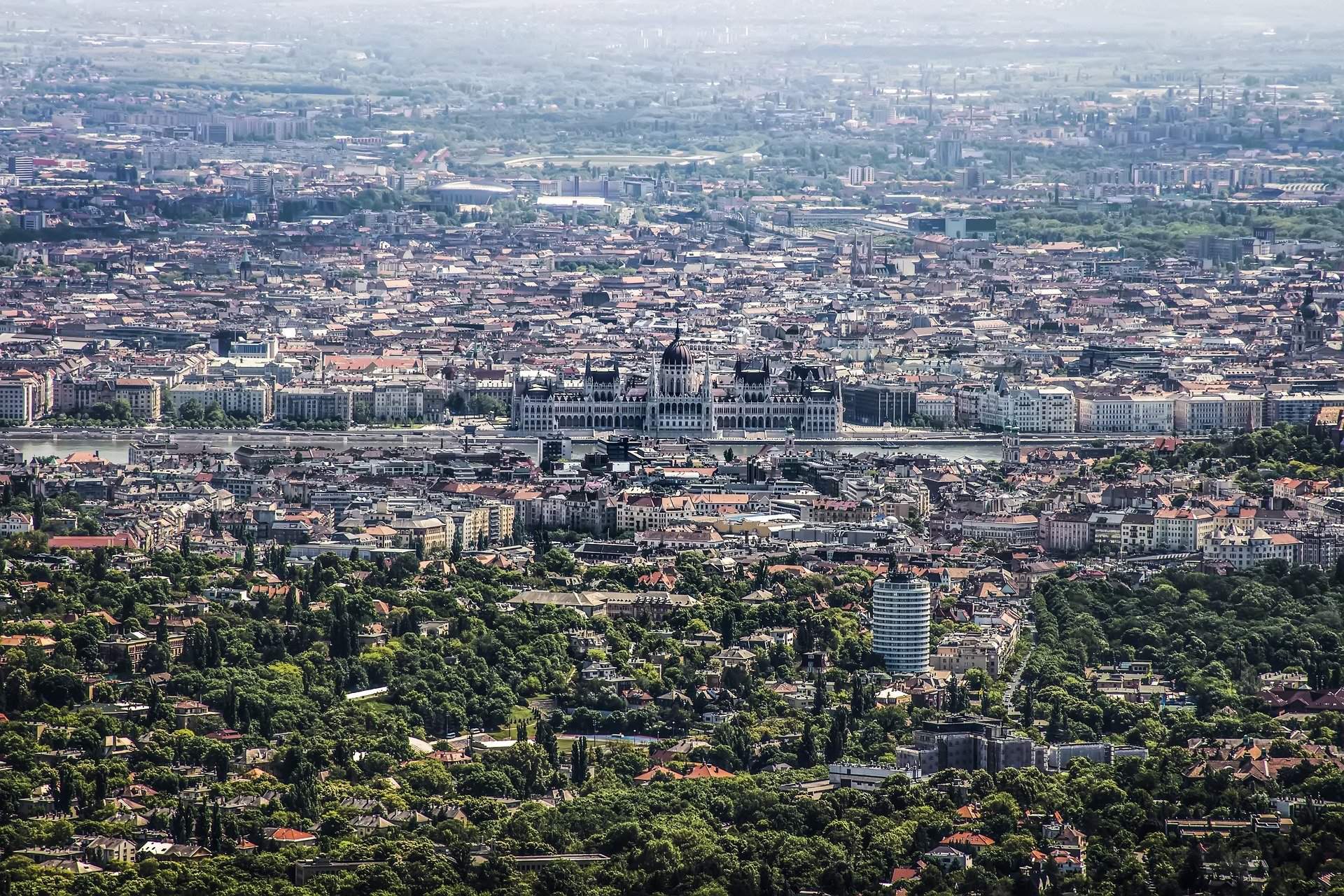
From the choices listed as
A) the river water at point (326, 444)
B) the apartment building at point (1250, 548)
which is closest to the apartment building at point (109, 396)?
the river water at point (326, 444)

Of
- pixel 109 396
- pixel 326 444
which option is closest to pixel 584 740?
pixel 326 444

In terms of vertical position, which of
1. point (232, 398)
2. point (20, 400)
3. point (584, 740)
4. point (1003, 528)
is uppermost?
point (584, 740)

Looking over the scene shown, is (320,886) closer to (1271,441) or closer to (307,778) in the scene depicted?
(307,778)

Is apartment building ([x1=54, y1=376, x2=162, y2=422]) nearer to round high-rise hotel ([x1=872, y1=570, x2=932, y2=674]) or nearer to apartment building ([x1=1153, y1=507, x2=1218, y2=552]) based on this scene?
apartment building ([x1=1153, y1=507, x2=1218, y2=552])

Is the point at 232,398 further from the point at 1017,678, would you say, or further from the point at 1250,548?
the point at 1017,678

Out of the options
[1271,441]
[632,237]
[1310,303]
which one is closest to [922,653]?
[1271,441]

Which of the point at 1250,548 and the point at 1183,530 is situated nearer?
the point at 1250,548

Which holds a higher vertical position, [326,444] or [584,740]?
[584,740]
